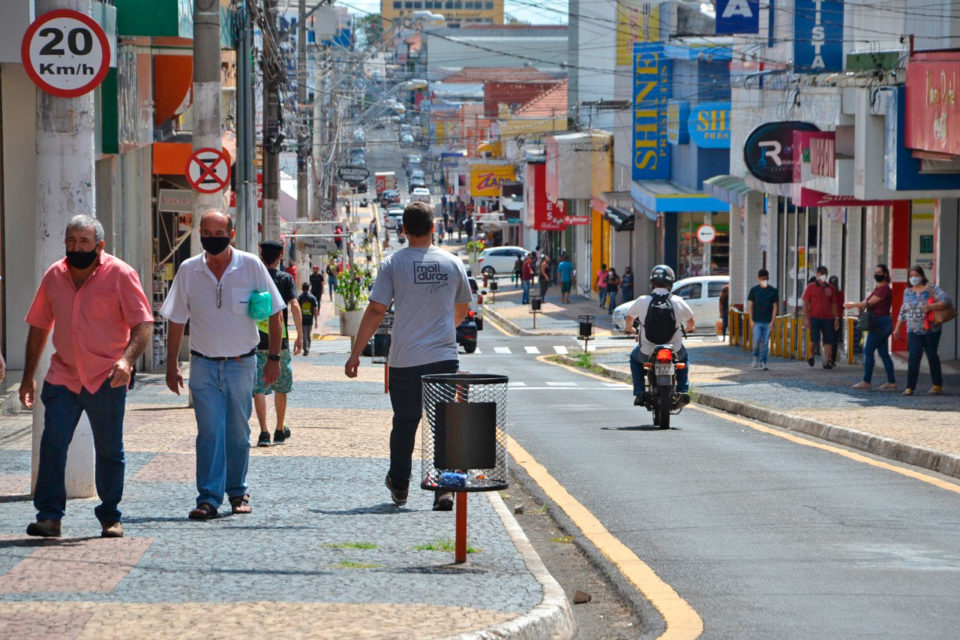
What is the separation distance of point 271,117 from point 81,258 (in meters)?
22.6

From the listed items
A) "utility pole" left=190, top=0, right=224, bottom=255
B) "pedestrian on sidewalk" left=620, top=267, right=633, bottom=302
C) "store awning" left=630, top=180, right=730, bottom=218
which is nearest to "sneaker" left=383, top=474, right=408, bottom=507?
"utility pole" left=190, top=0, right=224, bottom=255

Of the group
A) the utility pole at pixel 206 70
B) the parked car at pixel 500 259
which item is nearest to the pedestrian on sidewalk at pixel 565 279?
the parked car at pixel 500 259

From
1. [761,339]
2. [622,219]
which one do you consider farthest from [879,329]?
[622,219]

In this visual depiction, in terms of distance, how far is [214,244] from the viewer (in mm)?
9484

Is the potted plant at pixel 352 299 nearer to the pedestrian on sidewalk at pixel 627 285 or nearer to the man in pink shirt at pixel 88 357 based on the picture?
the pedestrian on sidewalk at pixel 627 285

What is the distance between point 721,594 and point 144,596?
2908 millimetres

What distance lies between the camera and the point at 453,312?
9.73 m

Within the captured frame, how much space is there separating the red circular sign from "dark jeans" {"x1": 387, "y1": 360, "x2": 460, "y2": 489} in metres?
8.93

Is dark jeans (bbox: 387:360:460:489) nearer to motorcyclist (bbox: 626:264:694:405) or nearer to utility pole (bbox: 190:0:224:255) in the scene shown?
motorcyclist (bbox: 626:264:694:405)

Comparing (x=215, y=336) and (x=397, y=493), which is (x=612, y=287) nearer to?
(x=397, y=493)

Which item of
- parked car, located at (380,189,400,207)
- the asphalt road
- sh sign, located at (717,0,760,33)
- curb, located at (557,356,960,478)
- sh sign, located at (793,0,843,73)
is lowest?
curb, located at (557,356,960,478)

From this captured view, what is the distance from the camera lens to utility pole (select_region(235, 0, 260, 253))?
76.4 ft

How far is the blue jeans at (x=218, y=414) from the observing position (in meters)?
9.46

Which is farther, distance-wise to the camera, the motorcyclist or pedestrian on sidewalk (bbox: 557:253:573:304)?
pedestrian on sidewalk (bbox: 557:253:573:304)
